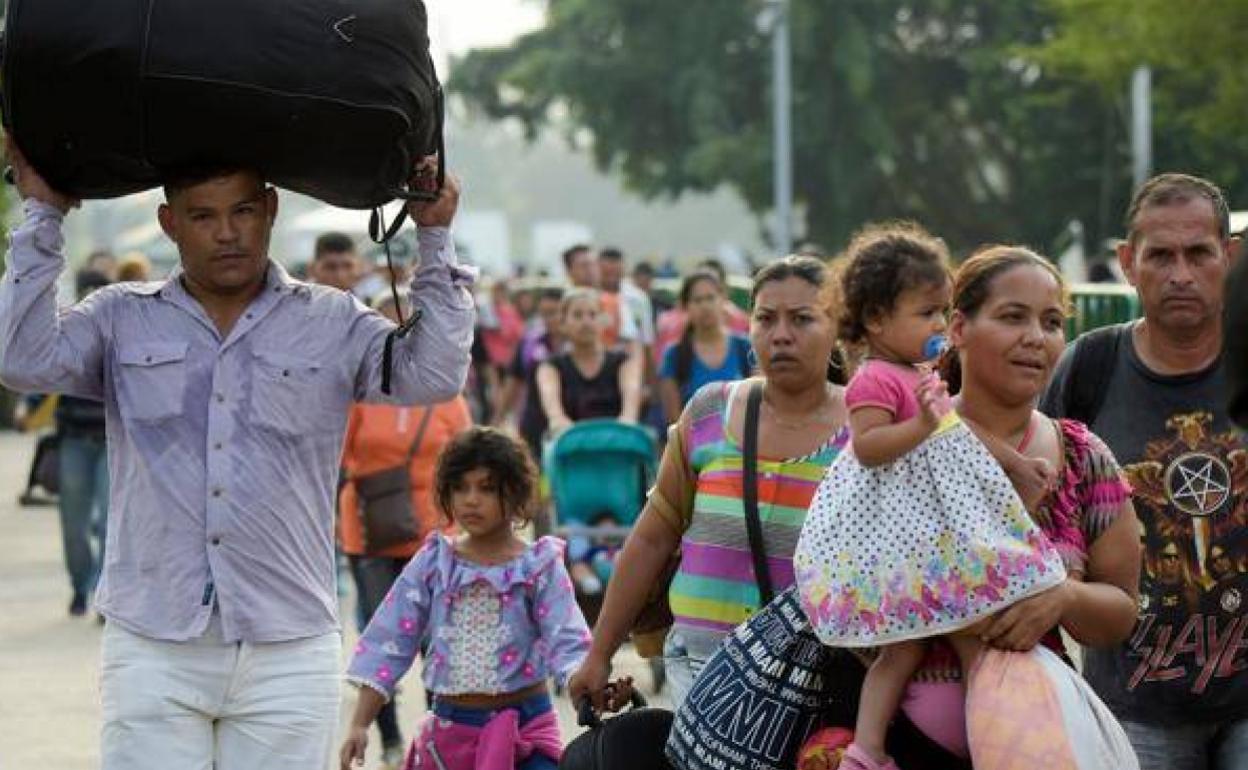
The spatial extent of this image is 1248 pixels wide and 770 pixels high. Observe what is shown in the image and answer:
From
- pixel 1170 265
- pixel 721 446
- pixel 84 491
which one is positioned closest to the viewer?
pixel 1170 265

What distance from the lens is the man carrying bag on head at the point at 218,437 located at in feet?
17.4

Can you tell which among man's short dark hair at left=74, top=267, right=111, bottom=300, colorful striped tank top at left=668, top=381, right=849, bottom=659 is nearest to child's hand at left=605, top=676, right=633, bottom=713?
colorful striped tank top at left=668, top=381, right=849, bottom=659

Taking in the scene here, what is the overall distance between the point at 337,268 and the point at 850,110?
3981 centimetres

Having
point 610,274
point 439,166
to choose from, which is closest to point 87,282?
point 610,274

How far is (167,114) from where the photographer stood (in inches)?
200

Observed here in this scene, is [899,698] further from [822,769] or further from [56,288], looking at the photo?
[56,288]

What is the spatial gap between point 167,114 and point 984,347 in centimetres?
161

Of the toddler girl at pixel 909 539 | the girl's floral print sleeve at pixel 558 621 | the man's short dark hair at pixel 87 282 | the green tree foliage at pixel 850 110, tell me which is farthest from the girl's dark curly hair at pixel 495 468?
the green tree foliage at pixel 850 110

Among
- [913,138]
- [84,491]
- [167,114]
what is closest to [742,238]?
[913,138]

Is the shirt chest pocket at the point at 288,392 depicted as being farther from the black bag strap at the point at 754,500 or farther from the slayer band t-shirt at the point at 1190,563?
the slayer band t-shirt at the point at 1190,563

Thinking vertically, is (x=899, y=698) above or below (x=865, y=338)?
below

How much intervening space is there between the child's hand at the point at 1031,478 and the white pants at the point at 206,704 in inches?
60.2

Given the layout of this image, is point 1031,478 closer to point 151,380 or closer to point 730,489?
point 730,489

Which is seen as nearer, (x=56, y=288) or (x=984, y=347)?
(x=984, y=347)
